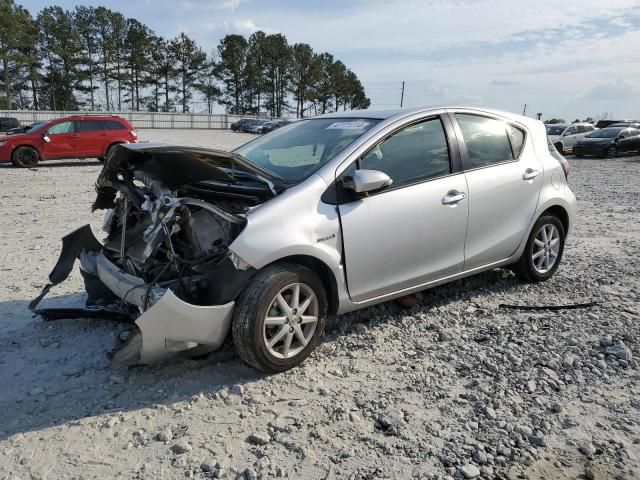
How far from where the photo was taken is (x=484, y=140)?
Result: 4879mm

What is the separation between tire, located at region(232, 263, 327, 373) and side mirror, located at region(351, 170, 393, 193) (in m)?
0.67

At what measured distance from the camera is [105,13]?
66.7 m

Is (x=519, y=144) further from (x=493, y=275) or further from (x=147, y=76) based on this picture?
(x=147, y=76)

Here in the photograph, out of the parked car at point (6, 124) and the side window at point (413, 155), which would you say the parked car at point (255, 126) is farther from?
the side window at point (413, 155)

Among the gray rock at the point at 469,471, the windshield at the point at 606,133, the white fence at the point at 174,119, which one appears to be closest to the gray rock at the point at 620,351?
the gray rock at the point at 469,471

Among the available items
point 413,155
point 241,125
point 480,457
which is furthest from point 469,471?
point 241,125

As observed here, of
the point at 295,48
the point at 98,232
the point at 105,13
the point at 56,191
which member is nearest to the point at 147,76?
the point at 105,13

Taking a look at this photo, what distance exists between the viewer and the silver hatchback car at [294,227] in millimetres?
3473

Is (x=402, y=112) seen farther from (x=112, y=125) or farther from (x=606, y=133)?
(x=606, y=133)

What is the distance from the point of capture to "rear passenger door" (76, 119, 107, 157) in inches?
722

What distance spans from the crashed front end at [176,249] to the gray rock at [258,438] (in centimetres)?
69

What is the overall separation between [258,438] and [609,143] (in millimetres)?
26738

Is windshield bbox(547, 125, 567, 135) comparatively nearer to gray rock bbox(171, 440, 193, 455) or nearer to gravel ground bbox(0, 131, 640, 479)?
gravel ground bbox(0, 131, 640, 479)

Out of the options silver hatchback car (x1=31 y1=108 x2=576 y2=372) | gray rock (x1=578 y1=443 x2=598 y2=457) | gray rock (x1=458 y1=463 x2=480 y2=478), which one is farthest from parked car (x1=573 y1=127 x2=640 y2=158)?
gray rock (x1=458 y1=463 x2=480 y2=478)
